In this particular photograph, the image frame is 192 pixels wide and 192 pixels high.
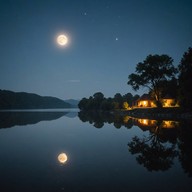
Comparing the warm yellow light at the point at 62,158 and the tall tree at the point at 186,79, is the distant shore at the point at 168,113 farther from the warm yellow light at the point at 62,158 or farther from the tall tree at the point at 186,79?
the warm yellow light at the point at 62,158

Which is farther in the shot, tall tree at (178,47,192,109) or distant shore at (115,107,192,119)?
distant shore at (115,107,192,119)

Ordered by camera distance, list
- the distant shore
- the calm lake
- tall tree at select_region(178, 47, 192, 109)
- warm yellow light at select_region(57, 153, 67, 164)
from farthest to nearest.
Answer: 1. the distant shore
2. tall tree at select_region(178, 47, 192, 109)
3. warm yellow light at select_region(57, 153, 67, 164)
4. the calm lake

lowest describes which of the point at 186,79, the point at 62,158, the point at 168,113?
the point at 62,158

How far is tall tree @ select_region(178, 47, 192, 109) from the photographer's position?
124 feet

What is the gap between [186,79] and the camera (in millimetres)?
39250

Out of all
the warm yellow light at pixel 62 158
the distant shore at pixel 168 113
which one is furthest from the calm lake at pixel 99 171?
the distant shore at pixel 168 113

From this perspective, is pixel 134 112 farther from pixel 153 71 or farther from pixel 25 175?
pixel 25 175

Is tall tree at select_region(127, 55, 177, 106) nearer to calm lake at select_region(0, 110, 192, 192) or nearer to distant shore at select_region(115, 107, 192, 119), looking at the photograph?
distant shore at select_region(115, 107, 192, 119)

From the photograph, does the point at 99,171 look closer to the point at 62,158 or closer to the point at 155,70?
the point at 62,158

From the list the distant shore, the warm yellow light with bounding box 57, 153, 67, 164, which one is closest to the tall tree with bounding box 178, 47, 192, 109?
the distant shore

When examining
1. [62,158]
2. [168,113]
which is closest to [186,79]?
[168,113]

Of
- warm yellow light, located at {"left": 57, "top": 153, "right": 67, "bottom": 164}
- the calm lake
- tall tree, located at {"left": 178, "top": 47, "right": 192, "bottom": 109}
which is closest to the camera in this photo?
the calm lake

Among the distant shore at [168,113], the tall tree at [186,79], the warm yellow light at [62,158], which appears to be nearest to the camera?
the warm yellow light at [62,158]

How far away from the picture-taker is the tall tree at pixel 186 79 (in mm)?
37875
